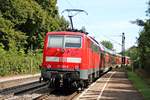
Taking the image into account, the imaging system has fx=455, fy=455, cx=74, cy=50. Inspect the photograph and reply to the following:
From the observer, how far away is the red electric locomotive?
23.8m

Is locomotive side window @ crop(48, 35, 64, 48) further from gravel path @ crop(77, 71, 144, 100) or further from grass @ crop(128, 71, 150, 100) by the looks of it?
grass @ crop(128, 71, 150, 100)

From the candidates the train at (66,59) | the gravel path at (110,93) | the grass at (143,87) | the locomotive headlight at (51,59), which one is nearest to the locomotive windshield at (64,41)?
the train at (66,59)

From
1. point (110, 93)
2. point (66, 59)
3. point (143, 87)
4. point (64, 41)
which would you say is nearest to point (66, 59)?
point (66, 59)

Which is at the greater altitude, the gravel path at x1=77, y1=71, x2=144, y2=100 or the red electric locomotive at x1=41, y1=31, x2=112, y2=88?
the red electric locomotive at x1=41, y1=31, x2=112, y2=88

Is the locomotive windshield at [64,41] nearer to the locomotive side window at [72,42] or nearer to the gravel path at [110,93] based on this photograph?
the locomotive side window at [72,42]

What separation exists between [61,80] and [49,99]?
8.55 ft

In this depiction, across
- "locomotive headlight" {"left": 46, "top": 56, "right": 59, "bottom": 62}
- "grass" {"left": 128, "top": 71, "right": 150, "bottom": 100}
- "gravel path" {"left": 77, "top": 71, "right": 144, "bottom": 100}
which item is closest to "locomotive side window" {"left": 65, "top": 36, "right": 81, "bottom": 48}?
"locomotive headlight" {"left": 46, "top": 56, "right": 59, "bottom": 62}

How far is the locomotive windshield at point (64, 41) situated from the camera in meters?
24.4

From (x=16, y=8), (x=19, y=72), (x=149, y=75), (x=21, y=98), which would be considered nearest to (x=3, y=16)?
(x=16, y=8)

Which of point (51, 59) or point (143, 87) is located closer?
point (51, 59)

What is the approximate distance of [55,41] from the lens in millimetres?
24484

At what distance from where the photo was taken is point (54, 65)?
23969 millimetres

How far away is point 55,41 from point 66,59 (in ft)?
3.96

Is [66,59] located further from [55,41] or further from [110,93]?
[110,93]
